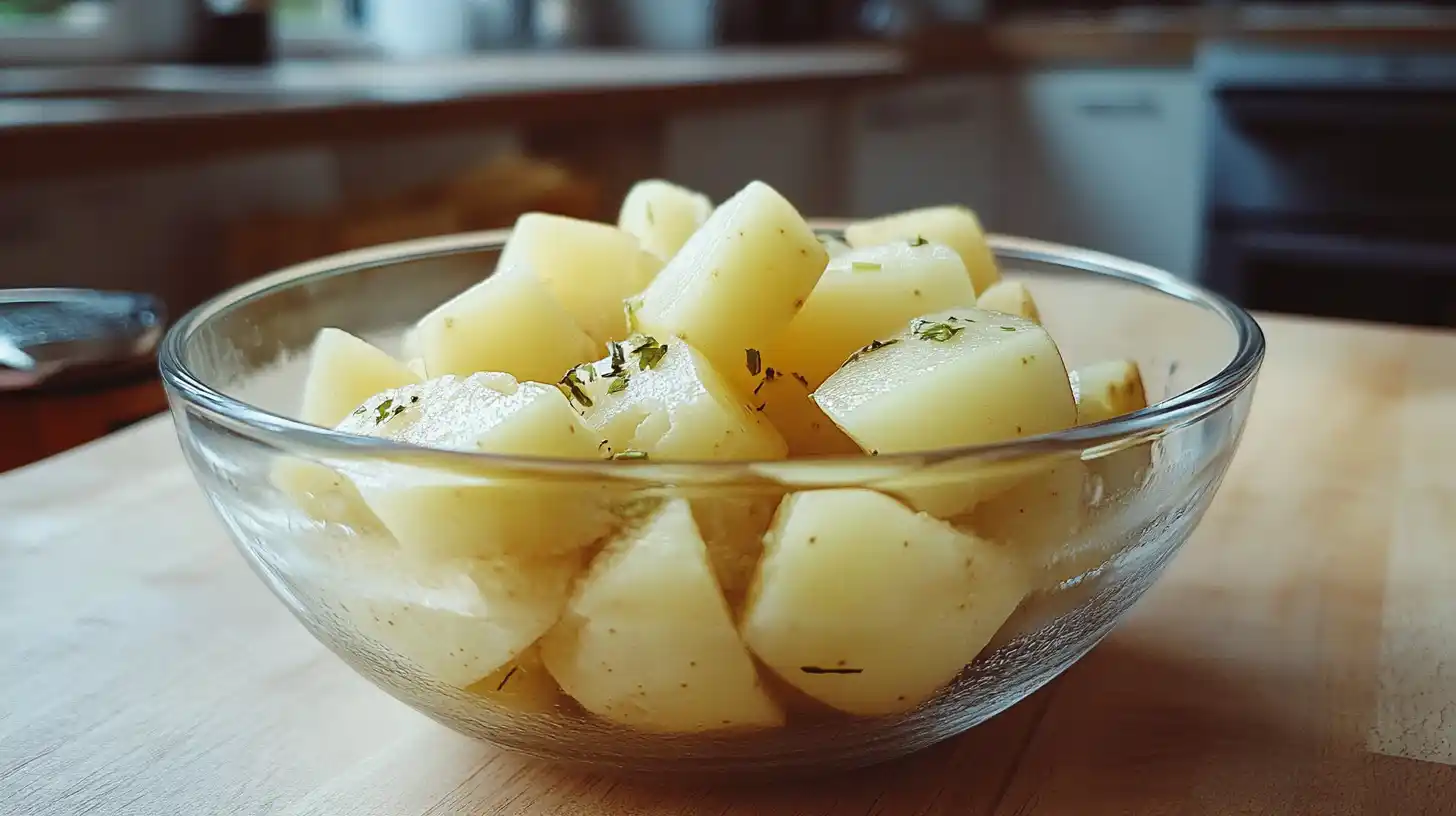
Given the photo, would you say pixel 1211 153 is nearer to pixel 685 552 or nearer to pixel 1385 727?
pixel 1385 727

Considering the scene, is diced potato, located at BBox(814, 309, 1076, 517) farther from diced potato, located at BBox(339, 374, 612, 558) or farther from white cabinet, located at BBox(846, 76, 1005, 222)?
white cabinet, located at BBox(846, 76, 1005, 222)

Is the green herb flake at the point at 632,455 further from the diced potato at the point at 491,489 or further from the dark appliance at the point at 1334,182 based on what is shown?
the dark appliance at the point at 1334,182

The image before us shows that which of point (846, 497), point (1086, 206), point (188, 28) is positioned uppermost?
point (188, 28)

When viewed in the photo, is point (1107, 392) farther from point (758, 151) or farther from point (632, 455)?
point (758, 151)

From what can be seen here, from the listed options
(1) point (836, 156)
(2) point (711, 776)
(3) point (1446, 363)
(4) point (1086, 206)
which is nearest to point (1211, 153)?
(4) point (1086, 206)

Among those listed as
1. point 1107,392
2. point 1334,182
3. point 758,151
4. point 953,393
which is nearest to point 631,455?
point 953,393

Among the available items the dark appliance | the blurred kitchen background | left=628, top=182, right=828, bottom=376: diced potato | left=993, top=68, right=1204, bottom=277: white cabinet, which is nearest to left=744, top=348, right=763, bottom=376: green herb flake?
left=628, top=182, right=828, bottom=376: diced potato

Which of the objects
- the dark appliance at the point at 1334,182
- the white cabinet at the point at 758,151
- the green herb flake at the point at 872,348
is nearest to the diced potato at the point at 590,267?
the green herb flake at the point at 872,348
